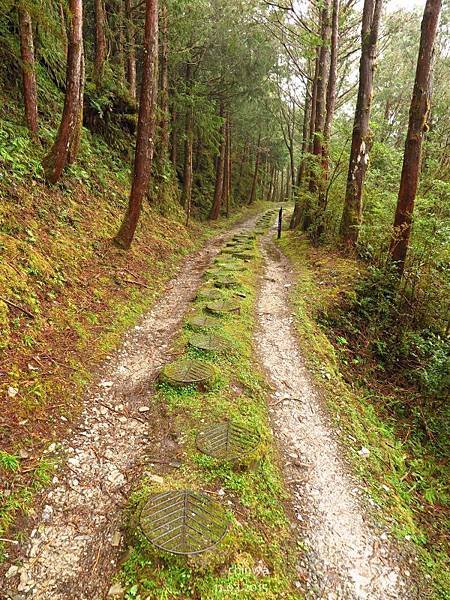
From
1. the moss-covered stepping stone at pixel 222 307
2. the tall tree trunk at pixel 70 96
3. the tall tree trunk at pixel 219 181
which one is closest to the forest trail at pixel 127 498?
the moss-covered stepping stone at pixel 222 307

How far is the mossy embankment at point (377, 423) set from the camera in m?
3.89

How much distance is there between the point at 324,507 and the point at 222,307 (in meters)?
4.43

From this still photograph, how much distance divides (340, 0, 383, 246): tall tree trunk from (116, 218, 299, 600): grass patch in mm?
6548

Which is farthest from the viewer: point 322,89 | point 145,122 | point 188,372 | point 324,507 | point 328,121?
point 322,89

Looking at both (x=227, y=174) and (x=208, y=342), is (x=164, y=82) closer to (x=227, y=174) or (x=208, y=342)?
(x=227, y=174)

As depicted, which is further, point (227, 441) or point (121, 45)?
point (121, 45)

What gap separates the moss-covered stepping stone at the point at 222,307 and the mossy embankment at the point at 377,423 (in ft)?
4.31

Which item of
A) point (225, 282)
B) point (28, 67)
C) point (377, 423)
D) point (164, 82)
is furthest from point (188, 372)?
point (164, 82)

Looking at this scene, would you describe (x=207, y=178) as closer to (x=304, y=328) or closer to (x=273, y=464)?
(x=304, y=328)

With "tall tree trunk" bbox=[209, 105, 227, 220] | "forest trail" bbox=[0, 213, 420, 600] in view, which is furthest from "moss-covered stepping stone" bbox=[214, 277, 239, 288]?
"tall tree trunk" bbox=[209, 105, 227, 220]

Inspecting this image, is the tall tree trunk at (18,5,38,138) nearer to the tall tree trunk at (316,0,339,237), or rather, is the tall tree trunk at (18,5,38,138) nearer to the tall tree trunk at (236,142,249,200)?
the tall tree trunk at (316,0,339,237)

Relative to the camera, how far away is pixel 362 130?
9.99m

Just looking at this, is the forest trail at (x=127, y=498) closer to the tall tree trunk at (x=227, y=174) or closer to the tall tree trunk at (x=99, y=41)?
the tall tree trunk at (x=99, y=41)

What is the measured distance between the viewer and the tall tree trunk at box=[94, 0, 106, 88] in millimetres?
11594
